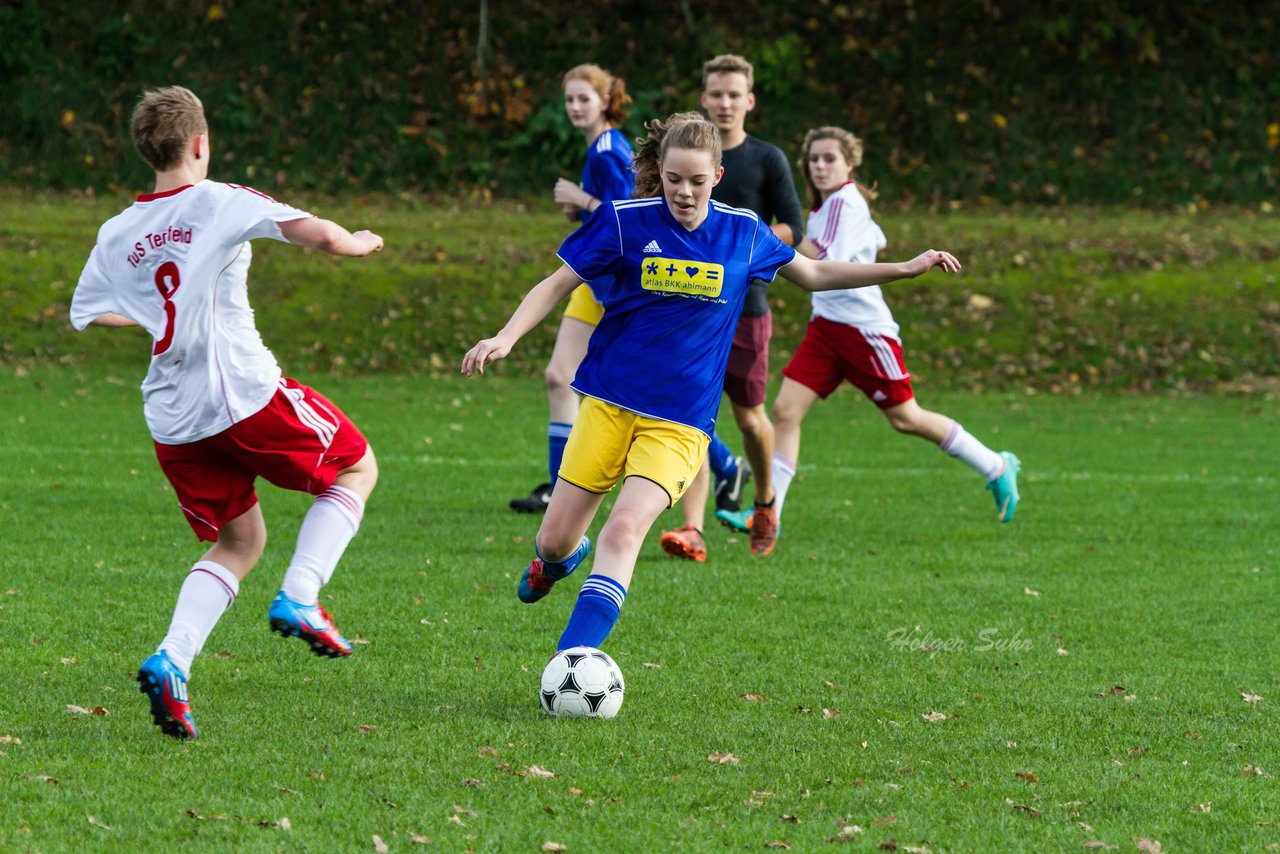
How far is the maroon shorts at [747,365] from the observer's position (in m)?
8.35

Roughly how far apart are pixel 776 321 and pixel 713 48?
8142 millimetres

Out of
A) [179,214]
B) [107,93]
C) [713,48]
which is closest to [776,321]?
[713,48]

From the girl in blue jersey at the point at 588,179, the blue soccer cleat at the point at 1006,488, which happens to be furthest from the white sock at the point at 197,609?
the blue soccer cleat at the point at 1006,488

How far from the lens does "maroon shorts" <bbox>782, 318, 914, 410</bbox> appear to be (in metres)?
8.73

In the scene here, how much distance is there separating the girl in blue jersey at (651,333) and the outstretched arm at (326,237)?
73cm

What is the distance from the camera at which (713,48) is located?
25.4 meters

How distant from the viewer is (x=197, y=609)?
193 inches

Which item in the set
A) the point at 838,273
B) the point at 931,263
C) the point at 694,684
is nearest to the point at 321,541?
the point at 694,684

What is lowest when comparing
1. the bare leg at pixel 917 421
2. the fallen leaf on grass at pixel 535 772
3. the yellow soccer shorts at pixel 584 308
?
the fallen leaf on grass at pixel 535 772

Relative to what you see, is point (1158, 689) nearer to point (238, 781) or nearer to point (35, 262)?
point (238, 781)

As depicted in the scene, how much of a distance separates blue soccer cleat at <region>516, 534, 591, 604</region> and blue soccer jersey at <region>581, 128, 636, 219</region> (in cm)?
330

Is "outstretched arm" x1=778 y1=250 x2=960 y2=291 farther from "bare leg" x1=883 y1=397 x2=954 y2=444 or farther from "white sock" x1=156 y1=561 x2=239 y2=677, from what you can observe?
"bare leg" x1=883 y1=397 x2=954 y2=444

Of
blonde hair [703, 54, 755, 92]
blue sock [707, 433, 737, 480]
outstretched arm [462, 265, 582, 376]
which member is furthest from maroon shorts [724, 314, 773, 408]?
outstretched arm [462, 265, 582, 376]

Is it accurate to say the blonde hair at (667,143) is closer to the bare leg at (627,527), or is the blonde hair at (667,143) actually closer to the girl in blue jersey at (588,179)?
the bare leg at (627,527)
